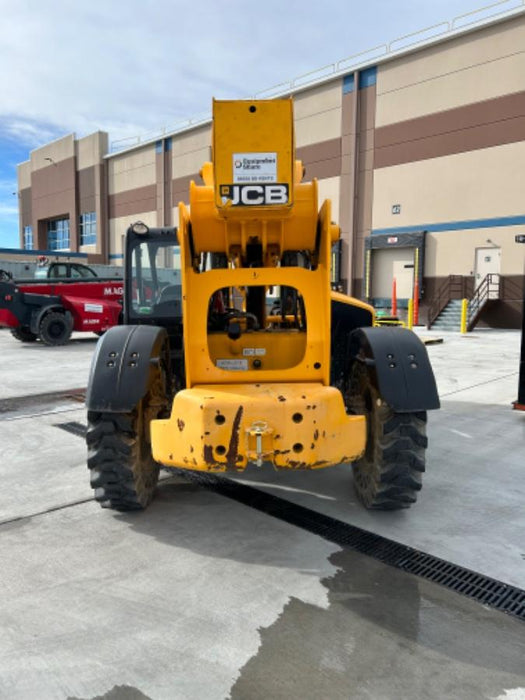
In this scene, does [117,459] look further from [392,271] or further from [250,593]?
[392,271]

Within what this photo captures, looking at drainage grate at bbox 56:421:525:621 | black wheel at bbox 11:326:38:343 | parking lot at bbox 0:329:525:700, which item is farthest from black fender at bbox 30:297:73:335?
drainage grate at bbox 56:421:525:621

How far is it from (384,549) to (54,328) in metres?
12.4

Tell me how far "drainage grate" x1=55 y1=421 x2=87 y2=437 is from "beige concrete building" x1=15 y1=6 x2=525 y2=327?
18625mm

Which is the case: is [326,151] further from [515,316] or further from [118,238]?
[118,238]

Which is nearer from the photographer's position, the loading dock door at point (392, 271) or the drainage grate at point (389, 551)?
the drainage grate at point (389, 551)

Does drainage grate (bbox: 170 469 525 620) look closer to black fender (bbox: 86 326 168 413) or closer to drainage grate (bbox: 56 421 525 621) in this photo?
drainage grate (bbox: 56 421 525 621)

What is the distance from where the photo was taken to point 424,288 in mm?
23047

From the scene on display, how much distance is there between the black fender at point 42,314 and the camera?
44.8 ft

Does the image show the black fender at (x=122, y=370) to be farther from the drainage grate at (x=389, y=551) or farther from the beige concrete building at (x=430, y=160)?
the beige concrete building at (x=430, y=160)

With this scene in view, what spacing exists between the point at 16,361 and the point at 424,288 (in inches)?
672

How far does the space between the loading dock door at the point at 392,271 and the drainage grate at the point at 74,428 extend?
19766mm

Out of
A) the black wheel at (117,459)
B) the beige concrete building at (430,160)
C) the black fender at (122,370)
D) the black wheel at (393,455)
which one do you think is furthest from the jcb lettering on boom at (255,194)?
the beige concrete building at (430,160)

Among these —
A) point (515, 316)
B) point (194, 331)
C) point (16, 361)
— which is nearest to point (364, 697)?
point (194, 331)

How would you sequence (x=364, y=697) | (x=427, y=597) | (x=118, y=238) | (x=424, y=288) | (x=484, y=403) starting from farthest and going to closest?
1. (x=118, y=238)
2. (x=424, y=288)
3. (x=484, y=403)
4. (x=427, y=597)
5. (x=364, y=697)
